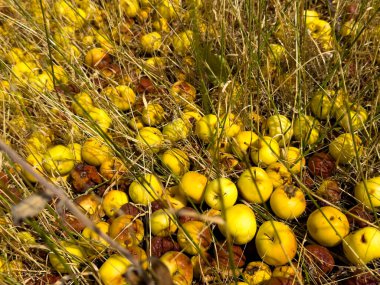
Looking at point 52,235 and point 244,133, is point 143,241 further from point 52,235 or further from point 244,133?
point 244,133

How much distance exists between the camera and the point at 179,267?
7.33ft

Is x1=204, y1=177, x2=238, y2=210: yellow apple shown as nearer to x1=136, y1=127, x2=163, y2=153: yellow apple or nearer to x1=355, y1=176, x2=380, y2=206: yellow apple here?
x1=136, y1=127, x2=163, y2=153: yellow apple

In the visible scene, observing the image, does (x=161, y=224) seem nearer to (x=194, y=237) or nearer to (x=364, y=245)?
(x=194, y=237)

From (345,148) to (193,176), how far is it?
106 cm

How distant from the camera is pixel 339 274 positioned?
235cm

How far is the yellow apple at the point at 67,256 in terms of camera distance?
226 centimetres

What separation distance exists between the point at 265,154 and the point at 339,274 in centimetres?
85

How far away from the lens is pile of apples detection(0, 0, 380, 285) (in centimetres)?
228

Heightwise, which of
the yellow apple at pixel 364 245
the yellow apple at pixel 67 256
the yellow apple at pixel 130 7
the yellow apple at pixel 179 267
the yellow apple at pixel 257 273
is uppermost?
the yellow apple at pixel 130 7

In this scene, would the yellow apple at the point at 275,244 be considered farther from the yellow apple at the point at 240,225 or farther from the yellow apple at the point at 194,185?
the yellow apple at the point at 194,185

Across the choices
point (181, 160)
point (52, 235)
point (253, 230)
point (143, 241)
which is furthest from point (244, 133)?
point (52, 235)

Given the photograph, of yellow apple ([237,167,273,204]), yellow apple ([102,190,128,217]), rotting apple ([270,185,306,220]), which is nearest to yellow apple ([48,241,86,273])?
yellow apple ([102,190,128,217])

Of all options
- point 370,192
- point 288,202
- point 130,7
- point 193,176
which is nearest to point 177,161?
point 193,176

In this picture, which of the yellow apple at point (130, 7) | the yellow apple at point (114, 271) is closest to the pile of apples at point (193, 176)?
the yellow apple at point (114, 271)
